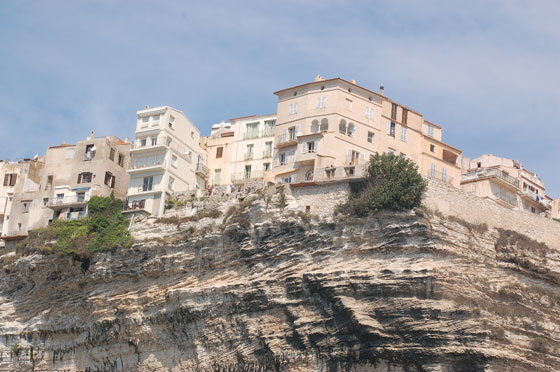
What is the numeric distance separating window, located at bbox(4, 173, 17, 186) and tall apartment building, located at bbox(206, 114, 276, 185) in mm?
14575

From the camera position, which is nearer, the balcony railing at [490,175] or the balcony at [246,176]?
the balcony at [246,176]

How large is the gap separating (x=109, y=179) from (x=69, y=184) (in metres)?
2.55

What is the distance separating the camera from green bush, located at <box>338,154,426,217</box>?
171 feet

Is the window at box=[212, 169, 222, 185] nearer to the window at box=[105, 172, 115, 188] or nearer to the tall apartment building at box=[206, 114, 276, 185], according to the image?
the tall apartment building at box=[206, 114, 276, 185]

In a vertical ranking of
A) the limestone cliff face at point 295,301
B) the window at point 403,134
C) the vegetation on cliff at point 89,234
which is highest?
the window at point 403,134

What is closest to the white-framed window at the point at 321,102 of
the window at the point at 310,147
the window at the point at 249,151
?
the window at the point at 310,147

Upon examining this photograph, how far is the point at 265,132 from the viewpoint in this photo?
2500 inches

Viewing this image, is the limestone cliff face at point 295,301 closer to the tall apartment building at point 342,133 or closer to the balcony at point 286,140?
the tall apartment building at point 342,133

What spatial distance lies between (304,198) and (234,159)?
10.2 meters

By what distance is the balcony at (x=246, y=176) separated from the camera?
6178cm

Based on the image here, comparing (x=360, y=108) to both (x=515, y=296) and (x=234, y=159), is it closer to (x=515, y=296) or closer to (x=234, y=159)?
(x=234, y=159)

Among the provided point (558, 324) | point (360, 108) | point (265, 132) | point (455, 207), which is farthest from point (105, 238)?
point (558, 324)

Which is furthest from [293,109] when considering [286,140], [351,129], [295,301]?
[295,301]

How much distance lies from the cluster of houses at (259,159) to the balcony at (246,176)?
A: 8 centimetres
